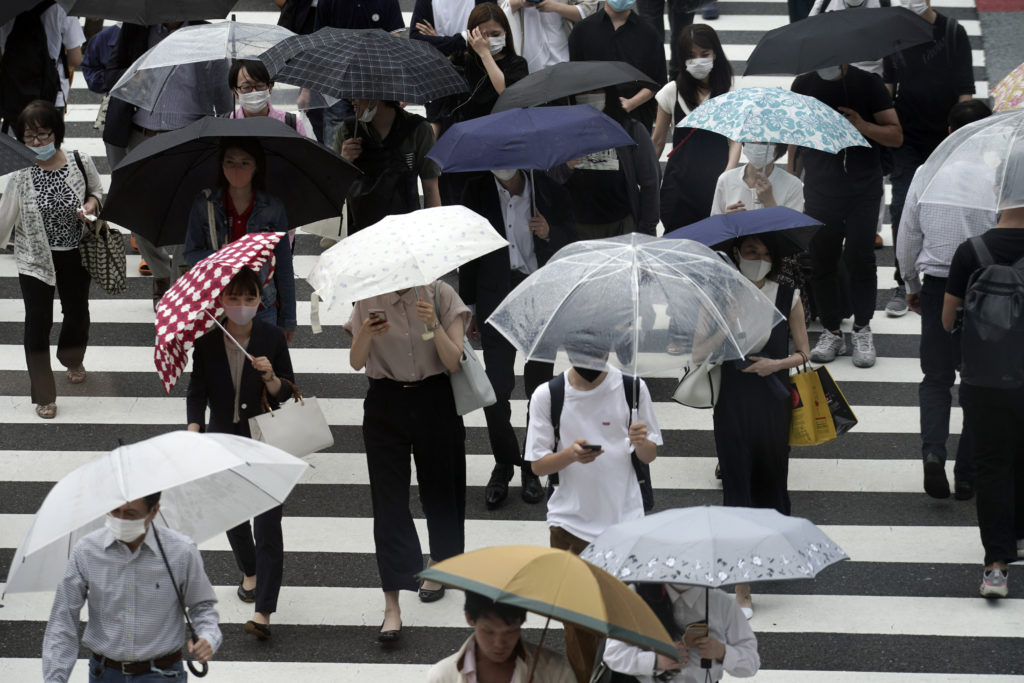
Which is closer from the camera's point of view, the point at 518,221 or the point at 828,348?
the point at 518,221

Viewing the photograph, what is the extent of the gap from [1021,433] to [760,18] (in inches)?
314

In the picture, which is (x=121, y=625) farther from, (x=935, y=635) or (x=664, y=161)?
(x=664, y=161)

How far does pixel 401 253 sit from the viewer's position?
22.2ft

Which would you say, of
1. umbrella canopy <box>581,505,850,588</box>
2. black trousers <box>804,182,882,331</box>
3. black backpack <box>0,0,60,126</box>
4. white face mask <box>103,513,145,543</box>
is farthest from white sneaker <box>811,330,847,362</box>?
black backpack <box>0,0,60,126</box>

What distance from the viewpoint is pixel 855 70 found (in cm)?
978

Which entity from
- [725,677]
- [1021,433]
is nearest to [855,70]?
[1021,433]

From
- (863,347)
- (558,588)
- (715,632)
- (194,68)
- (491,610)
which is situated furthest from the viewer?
(863,347)

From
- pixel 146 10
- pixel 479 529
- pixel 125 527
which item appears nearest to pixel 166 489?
pixel 125 527

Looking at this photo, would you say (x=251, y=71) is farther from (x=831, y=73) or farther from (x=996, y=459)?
(x=996, y=459)

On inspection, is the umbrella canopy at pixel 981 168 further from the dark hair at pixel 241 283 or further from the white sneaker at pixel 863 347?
the dark hair at pixel 241 283

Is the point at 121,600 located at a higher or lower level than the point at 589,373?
lower

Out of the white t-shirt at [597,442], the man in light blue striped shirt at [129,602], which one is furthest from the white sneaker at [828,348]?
the man in light blue striped shirt at [129,602]

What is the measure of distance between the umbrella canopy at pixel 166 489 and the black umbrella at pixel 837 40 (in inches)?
191

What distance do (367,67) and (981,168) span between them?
10.8 ft
